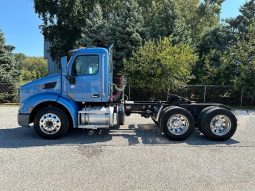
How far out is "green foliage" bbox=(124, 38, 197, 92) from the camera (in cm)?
1952

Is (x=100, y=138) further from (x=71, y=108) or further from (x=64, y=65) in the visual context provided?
(x=64, y=65)

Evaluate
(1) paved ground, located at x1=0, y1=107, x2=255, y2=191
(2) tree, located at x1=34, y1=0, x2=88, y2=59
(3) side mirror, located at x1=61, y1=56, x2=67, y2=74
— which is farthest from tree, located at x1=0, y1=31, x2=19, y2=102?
A: (3) side mirror, located at x1=61, y1=56, x2=67, y2=74

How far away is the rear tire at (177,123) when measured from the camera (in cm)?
937

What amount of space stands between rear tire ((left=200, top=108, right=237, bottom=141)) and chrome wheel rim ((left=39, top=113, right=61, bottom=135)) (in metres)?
4.09

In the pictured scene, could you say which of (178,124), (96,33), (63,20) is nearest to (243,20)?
(96,33)

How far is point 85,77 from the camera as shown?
9.56 metres

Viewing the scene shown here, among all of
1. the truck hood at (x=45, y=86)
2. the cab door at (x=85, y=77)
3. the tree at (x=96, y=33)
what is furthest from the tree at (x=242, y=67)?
the truck hood at (x=45, y=86)

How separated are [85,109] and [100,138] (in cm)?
95

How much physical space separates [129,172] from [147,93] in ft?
46.2

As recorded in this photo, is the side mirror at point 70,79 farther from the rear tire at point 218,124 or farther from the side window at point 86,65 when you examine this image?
the rear tire at point 218,124

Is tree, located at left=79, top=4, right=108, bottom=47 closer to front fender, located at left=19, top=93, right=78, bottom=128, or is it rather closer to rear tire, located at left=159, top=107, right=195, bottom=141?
front fender, located at left=19, top=93, right=78, bottom=128

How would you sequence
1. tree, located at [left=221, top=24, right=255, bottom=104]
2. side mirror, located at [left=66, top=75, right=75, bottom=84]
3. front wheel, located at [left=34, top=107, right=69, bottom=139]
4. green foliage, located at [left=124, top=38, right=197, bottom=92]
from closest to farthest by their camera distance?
1. front wheel, located at [left=34, top=107, right=69, bottom=139]
2. side mirror, located at [left=66, top=75, right=75, bottom=84]
3. tree, located at [left=221, top=24, right=255, bottom=104]
4. green foliage, located at [left=124, top=38, right=197, bottom=92]

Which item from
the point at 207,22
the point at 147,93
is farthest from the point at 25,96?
the point at 207,22

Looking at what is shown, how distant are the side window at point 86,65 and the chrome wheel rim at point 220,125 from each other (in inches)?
146
